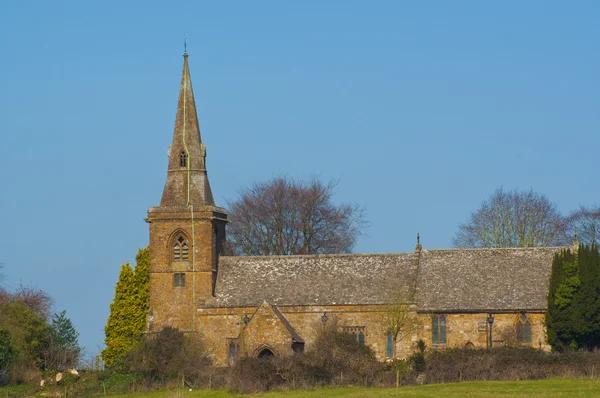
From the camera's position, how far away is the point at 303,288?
65812mm

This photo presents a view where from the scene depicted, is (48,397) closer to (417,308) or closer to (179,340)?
(179,340)

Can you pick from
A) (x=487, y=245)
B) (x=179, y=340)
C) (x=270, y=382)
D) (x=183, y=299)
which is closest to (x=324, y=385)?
(x=270, y=382)

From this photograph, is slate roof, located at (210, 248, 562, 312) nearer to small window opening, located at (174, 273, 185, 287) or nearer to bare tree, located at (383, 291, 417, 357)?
bare tree, located at (383, 291, 417, 357)

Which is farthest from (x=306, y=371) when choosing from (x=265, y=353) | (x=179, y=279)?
(x=179, y=279)

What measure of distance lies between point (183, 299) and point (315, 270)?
6597 mm

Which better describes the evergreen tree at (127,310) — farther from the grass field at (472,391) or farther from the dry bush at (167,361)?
the grass field at (472,391)

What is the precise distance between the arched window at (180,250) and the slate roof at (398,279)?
7.40ft

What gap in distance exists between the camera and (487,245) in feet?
271

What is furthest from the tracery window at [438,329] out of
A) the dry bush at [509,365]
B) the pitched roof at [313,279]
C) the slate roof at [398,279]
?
the dry bush at [509,365]

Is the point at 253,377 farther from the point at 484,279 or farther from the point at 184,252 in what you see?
the point at 484,279

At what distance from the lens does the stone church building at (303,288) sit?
62.7 metres

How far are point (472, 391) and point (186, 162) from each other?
23897mm

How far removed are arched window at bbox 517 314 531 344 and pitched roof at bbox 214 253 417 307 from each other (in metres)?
5.65

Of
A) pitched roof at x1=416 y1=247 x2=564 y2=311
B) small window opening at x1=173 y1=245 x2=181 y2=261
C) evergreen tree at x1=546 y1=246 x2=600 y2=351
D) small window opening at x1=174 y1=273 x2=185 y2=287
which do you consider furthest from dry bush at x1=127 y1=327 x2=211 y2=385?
evergreen tree at x1=546 y1=246 x2=600 y2=351
